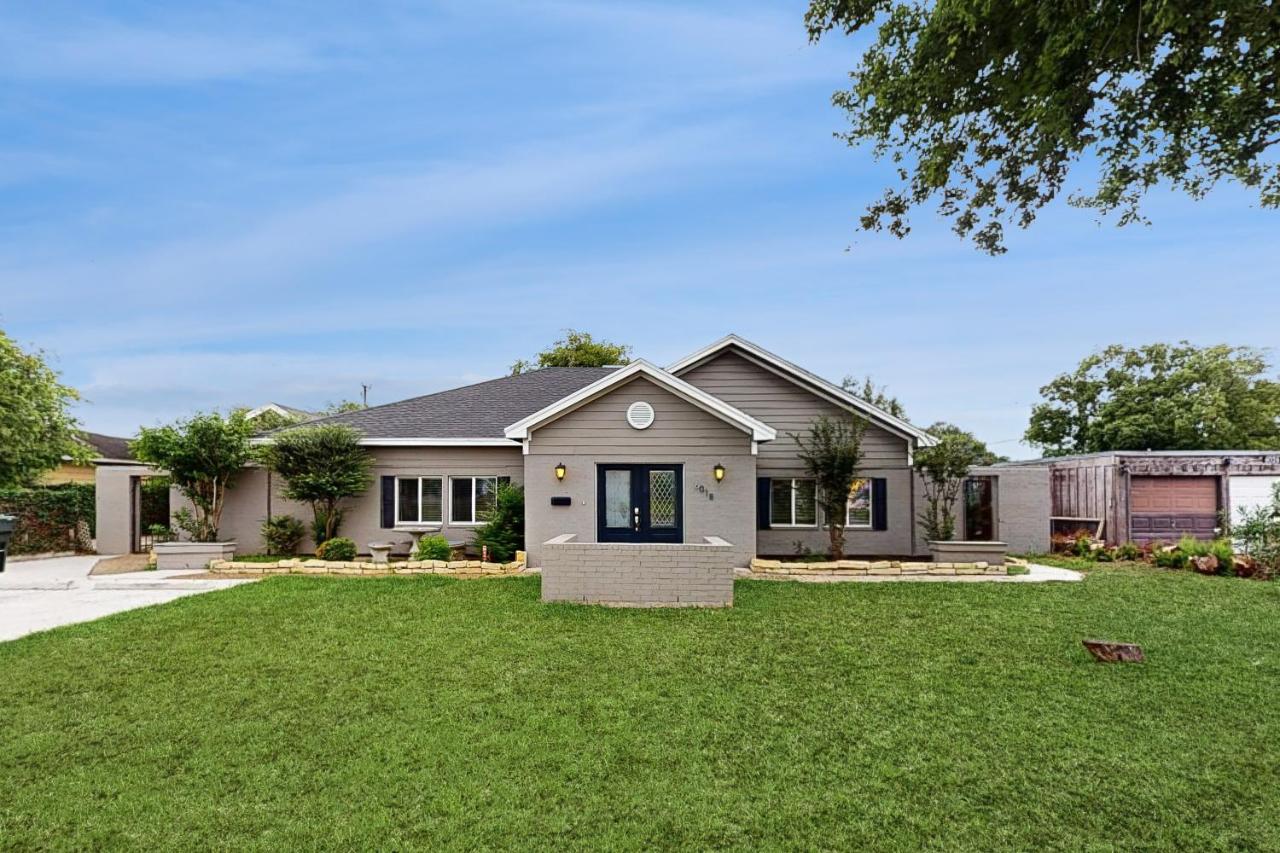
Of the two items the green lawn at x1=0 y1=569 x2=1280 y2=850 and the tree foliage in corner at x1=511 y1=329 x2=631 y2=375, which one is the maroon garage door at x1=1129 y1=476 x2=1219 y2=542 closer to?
the green lawn at x1=0 y1=569 x2=1280 y2=850

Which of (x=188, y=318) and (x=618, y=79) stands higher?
(x=618, y=79)

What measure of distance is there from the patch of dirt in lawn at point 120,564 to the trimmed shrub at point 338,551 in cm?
379

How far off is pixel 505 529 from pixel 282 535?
5.13 m

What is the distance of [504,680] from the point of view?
5969 mm

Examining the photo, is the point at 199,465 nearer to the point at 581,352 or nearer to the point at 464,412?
the point at 464,412

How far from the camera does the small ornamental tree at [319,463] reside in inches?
535

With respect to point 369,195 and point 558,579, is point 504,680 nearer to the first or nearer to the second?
point 558,579

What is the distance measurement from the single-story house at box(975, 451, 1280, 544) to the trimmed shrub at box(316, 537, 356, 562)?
14.8 m

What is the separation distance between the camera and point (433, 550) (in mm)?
12914

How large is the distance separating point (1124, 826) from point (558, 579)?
280 inches

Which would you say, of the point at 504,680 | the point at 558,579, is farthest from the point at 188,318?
the point at 504,680

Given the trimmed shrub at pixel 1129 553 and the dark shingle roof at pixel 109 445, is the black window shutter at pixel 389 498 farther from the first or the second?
the dark shingle roof at pixel 109 445

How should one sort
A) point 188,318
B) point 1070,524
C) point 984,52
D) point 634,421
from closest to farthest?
point 984,52 < point 634,421 < point 1070,524 < point 188,318

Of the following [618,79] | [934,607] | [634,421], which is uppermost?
[618,79]
